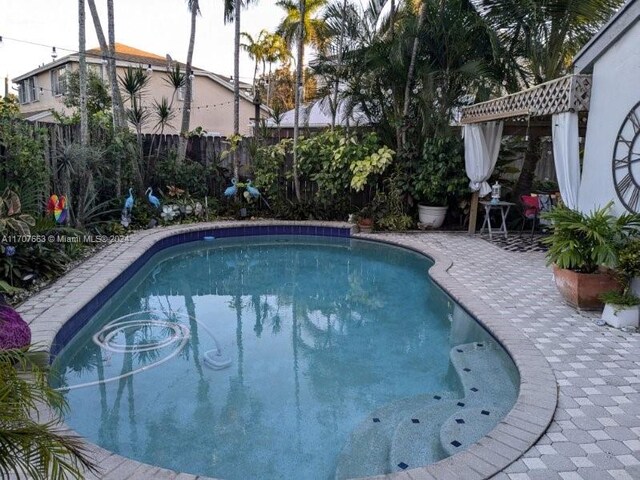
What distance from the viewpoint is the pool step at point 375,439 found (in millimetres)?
3047

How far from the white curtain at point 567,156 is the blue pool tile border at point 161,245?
449 centimetres

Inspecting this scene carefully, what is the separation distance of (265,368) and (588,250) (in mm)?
3457

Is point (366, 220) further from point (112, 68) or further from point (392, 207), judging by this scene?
point (112, 68)

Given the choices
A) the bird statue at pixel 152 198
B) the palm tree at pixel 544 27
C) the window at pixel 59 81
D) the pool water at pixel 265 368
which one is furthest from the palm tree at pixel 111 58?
the window at pixel 59 81

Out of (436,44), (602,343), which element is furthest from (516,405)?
(436,44)

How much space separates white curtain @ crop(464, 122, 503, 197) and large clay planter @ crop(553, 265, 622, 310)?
4142mm

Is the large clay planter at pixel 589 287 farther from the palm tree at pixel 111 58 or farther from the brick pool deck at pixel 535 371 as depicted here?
the palm tree at pixel 111 58

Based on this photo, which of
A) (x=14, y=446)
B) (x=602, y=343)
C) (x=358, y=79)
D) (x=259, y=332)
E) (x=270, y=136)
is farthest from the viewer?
(x=270, y=136)

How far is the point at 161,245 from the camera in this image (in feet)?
28.5

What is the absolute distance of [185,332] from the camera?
5352mm

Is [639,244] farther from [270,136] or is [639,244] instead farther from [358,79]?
[270,136]

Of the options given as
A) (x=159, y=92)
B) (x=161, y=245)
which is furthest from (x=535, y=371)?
(x=159, y=92)

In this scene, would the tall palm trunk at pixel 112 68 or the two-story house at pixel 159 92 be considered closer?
the tall palm trunk at pixel 112 68

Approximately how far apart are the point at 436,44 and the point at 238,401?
7.87 m
